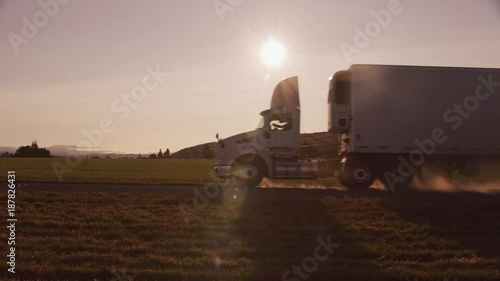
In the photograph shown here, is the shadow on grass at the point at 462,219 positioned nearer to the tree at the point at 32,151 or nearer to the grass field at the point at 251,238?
the grass field at the point at 251,238

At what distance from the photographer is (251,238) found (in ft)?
32.7

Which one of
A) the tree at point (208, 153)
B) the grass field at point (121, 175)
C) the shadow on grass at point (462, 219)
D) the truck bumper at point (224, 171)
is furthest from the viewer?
the grass field at point (121, 175)

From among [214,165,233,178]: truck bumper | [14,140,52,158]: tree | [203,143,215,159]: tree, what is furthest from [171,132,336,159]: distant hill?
[14,140,52,158]: tree

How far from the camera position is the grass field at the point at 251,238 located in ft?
25.1

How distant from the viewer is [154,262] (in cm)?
814

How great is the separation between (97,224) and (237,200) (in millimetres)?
5336

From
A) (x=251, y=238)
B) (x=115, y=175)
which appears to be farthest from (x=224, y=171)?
(x=115, y=175)

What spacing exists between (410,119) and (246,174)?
670cm

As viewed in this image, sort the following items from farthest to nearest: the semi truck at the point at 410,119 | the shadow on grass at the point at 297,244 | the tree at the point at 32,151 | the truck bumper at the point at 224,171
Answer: the tree at the point at 32,151 → the truck bumper at the point at 224,171 → the semi truck at the point at 410,119 → the shadow on grass at the point at 297,244

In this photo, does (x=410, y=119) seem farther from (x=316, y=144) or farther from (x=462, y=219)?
(x=462, y=219)

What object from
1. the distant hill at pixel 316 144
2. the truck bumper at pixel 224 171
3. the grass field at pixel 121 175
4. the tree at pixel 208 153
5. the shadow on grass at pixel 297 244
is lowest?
the shadow on grass at pixel 297 244

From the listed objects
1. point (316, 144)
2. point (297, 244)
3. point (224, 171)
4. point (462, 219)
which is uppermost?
point (316, 144)

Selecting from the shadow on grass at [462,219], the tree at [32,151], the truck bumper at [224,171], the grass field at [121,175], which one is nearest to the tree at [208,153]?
the truck bumper at [224,171]

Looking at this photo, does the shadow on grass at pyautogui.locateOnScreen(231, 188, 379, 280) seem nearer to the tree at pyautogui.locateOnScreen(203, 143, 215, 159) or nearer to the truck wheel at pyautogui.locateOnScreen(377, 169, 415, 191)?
the truck wheel at pyautogui.locateOnScreen(377, 169, 415, 191)
